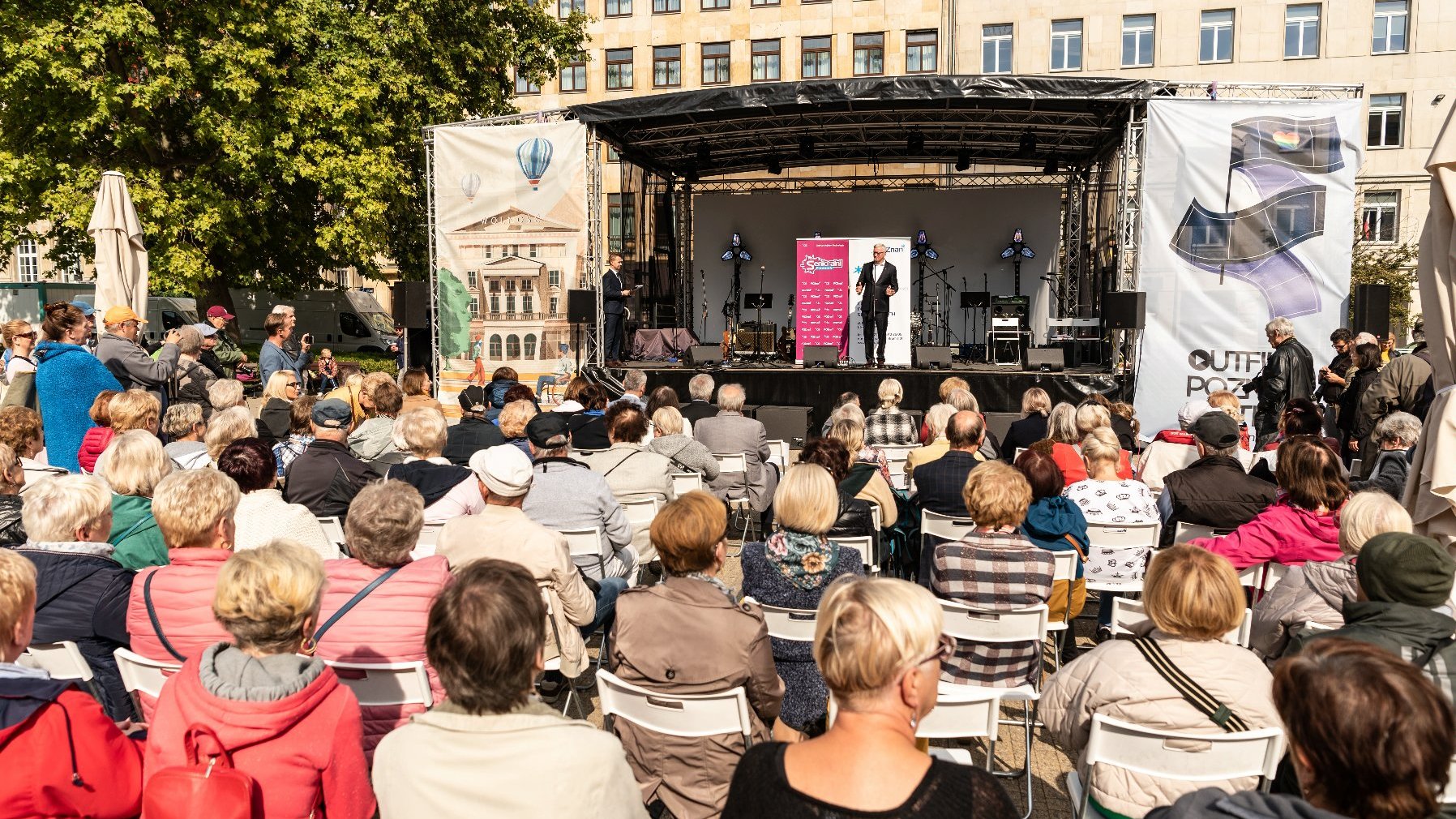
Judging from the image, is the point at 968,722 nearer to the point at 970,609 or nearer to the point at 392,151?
the point at 970,609

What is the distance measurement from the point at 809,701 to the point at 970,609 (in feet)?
2.04

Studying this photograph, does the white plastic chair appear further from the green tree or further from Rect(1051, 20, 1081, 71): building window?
Rect(1051, 20, 1081, 71): building window

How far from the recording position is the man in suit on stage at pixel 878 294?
12688mm

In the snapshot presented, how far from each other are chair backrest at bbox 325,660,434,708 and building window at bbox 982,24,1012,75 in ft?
90.5

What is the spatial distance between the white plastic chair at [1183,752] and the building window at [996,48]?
2737 cm

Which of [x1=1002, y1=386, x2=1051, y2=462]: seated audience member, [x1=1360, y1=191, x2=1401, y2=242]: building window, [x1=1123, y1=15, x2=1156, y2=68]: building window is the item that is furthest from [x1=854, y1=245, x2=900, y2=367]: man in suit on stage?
[x1=1360, y1=191, x2=1401, y2=242]: building window

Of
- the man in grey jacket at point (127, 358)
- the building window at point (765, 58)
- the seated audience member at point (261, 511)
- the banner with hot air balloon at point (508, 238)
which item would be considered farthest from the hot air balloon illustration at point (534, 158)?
the building window at point (765, 58)

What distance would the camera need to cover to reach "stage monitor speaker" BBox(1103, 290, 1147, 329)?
10359 mm

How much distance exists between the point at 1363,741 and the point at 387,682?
2254 millimetres

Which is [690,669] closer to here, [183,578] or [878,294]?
[183,578]

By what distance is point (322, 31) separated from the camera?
54.9 feet

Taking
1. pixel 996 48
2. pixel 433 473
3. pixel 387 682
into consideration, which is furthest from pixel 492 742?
pixel 996 48

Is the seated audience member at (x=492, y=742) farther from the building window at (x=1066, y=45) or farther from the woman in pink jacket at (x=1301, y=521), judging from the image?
the building window at (x=1066, y=45)

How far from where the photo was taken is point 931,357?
12.9 m
